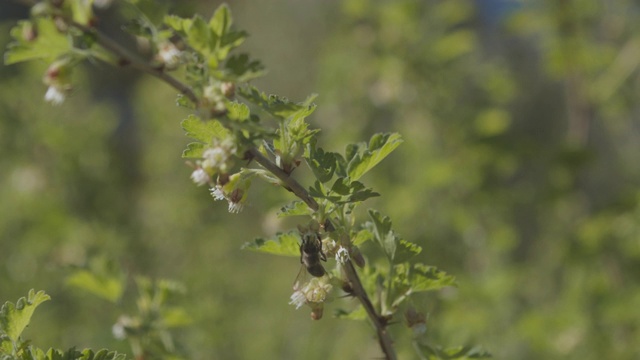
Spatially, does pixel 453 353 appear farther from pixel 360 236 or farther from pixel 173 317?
pixel 173 317

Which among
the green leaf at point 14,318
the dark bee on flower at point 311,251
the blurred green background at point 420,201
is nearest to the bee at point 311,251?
the dark bee on flower at point 311,251

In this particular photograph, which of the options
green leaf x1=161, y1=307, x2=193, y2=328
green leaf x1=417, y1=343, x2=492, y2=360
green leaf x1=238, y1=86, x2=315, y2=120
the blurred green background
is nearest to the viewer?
green leaf x1=238, y1=86, x2=315, y2=120

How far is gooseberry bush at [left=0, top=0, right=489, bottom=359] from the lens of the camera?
590mm

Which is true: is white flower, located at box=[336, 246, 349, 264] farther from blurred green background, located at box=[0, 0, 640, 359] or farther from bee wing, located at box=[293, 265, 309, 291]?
blurred green background, located at box=[0, 0, 640, 359]

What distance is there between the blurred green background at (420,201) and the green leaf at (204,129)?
618 millimetres

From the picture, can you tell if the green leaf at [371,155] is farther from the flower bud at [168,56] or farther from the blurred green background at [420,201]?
the blurred green background at [420,201]

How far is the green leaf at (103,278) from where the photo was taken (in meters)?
0.91

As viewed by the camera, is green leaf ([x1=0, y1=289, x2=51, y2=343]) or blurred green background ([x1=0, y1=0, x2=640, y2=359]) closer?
green leaf ([x1=0, y1=289, x2=51, y2=343])

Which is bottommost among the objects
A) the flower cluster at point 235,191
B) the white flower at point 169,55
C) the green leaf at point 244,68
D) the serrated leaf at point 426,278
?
the serrated leaf at point 426,278

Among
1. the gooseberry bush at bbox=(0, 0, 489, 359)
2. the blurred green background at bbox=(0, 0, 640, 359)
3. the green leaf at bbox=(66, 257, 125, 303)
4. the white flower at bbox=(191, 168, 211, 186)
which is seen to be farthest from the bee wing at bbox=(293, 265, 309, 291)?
the blurred green background at bbox=(0, 0, 640, 359)

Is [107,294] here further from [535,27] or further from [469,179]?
[535,27]

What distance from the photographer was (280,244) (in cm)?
66

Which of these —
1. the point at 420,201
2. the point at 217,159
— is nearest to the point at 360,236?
the point at 217,159

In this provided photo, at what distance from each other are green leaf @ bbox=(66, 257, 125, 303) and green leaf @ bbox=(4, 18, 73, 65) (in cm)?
34
